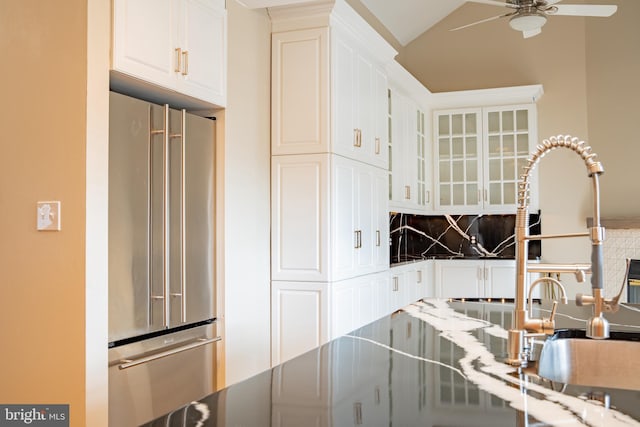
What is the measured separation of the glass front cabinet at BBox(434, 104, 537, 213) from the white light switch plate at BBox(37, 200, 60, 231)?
15.4ft

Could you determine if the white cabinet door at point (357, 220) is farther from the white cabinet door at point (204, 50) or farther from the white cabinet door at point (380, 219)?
the white cabinet door at point (204, 50)

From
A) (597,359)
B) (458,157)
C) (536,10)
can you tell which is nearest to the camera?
(597,359)

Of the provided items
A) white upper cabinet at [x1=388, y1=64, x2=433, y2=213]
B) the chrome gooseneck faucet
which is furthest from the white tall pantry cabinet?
the chrome gooseneck faucet

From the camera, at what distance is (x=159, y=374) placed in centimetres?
277

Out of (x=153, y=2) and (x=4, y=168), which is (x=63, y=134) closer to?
(x=4, y=168)

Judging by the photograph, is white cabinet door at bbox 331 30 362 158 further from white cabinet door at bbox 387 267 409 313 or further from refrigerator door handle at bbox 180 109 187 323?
white cabinet door at bbox 387 267 409 313

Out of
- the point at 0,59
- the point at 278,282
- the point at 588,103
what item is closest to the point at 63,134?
the point at 0,59

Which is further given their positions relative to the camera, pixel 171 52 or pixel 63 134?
pixel 171 52

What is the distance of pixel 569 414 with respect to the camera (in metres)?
Result: 1.10

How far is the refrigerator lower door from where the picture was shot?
8.24 feet

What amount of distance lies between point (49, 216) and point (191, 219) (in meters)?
0.75

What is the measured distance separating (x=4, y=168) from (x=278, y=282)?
1800mm

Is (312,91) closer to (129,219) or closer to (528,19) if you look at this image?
(528,19)

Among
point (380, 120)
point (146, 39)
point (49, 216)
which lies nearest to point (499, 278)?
point (380, 120)
